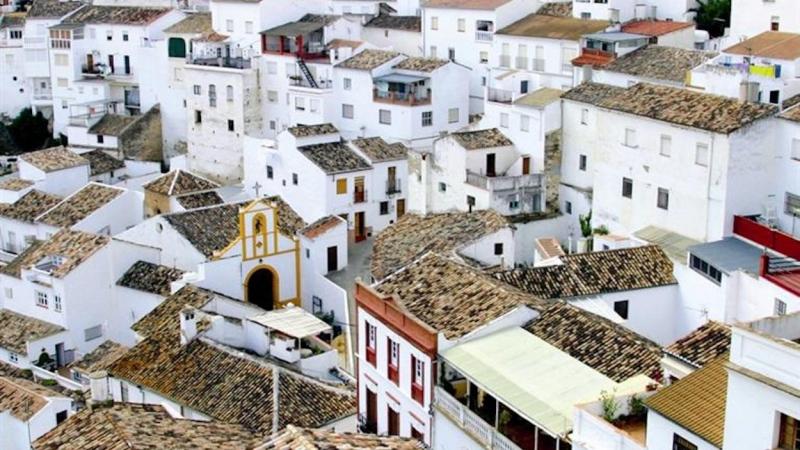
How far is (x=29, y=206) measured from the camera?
56812 mm

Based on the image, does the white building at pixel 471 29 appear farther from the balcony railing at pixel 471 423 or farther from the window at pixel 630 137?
the balcony railing at pixel 471 423

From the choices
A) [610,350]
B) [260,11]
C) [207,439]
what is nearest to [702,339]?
[610,350]

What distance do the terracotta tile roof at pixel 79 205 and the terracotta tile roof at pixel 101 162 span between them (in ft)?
21.8

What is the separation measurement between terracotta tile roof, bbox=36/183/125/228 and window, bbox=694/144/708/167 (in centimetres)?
2792

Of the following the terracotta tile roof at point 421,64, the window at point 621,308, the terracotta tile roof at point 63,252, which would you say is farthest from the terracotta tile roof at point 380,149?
the window at point 621,308

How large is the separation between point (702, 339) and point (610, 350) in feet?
8.04

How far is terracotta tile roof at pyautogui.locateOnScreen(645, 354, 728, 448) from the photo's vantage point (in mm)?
21188

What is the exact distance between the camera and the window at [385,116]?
5779 centimetres

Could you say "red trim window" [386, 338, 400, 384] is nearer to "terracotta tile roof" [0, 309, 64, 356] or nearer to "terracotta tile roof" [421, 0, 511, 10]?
"terracotta tile roof" [0, 309, 64, 356]

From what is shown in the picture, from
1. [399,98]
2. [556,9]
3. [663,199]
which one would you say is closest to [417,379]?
[663,199]

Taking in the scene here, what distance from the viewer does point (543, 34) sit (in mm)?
56625

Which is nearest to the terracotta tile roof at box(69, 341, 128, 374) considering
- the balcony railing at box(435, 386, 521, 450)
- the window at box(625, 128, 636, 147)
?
the balcony railing at box(435, 386, 521, 450)

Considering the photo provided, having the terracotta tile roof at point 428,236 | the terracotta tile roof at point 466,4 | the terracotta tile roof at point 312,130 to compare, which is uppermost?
the terracotta tile roof at point 466,4

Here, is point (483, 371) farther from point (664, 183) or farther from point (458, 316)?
point (664, 183)
